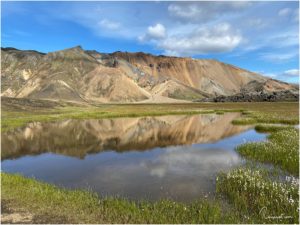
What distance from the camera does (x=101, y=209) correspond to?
45.3ft

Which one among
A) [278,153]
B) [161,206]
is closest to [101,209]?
[161,206]

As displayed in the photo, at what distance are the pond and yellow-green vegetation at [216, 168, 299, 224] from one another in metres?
1.22

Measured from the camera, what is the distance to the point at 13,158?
95.9 feet

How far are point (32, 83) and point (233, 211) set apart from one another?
619ft

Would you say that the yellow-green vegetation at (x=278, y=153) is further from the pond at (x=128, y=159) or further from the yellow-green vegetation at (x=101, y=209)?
the yellow-green vegetation at (x=101, y=209)

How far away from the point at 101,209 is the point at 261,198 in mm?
6681

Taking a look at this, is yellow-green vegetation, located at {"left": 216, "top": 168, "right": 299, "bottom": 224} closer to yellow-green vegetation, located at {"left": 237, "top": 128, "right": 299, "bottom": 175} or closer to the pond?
the pond

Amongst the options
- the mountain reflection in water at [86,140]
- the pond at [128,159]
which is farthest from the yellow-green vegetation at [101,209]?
the mountain reflection in water at [86,140]

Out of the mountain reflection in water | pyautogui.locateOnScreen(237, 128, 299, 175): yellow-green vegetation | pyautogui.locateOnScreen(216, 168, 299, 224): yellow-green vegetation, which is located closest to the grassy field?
pyautogui.locateOnScreen(216, 168, 299, 224): yellow-green vegetation

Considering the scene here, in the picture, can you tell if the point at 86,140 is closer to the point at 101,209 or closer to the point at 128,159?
the point at 128,159

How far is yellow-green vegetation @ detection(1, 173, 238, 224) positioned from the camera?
12.7 metres

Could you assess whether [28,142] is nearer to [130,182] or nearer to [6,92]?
[130,182]

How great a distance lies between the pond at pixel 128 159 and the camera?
61.3 feet

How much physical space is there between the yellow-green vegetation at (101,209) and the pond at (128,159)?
2224mm
